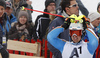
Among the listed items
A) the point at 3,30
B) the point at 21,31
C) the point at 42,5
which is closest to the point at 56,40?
the point at 3,30

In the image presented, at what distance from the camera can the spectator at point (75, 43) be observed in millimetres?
4618

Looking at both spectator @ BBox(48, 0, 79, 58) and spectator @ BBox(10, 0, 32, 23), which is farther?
spectator @ BBox(10, 0, 32, 23)

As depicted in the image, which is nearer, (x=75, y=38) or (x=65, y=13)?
(x=75, y=38)

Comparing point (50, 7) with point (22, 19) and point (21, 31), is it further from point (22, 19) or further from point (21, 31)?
point (21, 31)

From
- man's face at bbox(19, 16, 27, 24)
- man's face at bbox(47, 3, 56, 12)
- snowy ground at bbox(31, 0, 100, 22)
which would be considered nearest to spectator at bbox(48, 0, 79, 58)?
man's face at bbox(47, 3, 56, 12)

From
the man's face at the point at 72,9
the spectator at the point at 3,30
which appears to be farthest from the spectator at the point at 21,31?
the man's face at the point at 72,9

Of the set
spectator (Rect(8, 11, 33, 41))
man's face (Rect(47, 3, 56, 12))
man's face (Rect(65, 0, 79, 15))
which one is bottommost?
spectator (Rect(8, 11, 33, 41))

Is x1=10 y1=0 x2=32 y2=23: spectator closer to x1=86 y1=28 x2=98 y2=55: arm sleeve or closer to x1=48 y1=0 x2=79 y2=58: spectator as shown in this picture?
x1=48 y1=0 x2=79 y2=58: spectator

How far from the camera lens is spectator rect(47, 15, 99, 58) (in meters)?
4.62

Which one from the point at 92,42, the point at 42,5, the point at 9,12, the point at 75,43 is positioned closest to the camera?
the point at 92,42

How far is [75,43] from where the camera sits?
4.70 metres

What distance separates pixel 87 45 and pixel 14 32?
312 cm

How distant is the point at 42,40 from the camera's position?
23.9 ft

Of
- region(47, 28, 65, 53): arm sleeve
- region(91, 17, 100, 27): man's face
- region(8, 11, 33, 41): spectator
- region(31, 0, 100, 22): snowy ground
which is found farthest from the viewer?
region(31, 0, 100, 22): snowy ground
